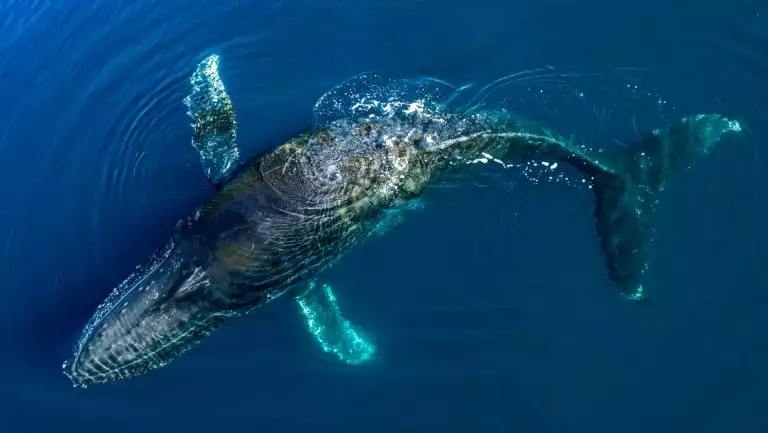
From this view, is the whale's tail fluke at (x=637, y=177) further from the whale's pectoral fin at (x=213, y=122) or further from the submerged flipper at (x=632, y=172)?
the whale's pectoral fin at (x=213, y=122)

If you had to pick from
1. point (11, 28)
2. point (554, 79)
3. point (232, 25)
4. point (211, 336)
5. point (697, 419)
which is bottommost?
point (697, 419)

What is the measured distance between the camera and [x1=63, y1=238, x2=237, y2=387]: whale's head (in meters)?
14.1

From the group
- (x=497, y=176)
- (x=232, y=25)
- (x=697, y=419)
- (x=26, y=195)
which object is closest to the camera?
(x=697, y=419)

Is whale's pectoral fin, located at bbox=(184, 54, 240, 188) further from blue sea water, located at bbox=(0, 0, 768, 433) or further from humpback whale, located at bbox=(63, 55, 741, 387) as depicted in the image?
blue sea water, located at bbox=(0, 0, 768, 433)

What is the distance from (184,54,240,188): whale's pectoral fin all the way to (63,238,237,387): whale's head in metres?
2.86

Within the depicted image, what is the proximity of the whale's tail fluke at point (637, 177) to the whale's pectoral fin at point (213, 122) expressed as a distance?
27.5 ft

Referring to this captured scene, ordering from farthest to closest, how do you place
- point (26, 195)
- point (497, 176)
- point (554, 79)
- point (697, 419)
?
point (26, 195) → point (554, 79) → point (497, 176) → point (697, 419)

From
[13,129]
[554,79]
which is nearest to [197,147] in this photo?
[13,129]

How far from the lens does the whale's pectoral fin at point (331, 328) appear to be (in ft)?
48.0

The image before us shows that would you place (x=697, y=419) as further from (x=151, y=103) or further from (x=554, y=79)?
(x=151, y=103)

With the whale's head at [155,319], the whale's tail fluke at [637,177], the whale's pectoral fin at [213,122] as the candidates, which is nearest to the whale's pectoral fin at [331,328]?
the whale's head at [155,319]

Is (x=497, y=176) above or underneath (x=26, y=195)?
underneath

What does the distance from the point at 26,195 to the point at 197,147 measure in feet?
17.6

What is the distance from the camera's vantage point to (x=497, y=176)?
16.4 metres
